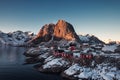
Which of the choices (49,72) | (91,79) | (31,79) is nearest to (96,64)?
(91,79)

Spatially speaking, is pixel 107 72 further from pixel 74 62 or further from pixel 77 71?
pixel 74 62

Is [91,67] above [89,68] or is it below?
above

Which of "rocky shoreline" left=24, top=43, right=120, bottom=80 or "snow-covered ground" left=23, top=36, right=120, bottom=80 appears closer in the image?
"snow-covered ground" left=23, top=36, right=120, bottom=80

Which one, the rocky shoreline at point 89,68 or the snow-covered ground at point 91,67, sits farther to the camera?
the rocky shoreline at point 89,68

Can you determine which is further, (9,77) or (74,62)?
(74,62)

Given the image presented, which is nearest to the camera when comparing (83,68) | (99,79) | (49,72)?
(99,79)

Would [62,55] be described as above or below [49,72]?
above

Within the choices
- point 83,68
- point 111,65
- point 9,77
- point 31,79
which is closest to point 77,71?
point 83,68

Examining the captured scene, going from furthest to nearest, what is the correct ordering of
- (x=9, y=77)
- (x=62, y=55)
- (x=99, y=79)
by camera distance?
(x=62, y=55) → (x=9, y=77) → (x=99, y=79)

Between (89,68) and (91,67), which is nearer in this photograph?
(89,68)

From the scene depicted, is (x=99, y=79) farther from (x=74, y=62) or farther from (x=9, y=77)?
(x=9, y=77)
